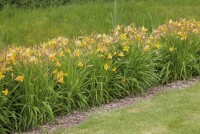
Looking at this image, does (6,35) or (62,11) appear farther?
(62,11)

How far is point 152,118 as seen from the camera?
195 inches

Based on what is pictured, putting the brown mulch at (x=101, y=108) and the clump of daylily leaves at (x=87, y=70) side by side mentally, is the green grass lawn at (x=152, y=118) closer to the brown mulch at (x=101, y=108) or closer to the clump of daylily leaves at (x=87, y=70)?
the brown mulch at (x=101, y=108)

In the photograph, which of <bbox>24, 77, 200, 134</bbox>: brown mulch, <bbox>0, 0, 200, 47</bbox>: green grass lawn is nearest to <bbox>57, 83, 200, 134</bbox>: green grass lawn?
<bbox>24, 77, 200, 134</bbox>: brown mulch

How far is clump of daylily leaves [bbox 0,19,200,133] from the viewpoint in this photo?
4.80 metres

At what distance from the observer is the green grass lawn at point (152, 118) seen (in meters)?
4.62

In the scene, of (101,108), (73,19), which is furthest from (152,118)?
(73,19)

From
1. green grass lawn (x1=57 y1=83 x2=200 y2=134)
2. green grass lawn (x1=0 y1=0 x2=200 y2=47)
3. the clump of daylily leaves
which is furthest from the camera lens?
green grass lawn (x1=0 y1=0 x2=200 y2=47)

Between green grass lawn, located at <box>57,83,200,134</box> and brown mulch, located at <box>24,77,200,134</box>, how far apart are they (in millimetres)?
139

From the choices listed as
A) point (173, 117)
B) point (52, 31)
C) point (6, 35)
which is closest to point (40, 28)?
point (52, 31)

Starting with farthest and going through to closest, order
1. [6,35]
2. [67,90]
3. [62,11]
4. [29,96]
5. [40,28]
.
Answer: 1. [62,11]
2. [40,28]
3. [6,35]
4. [67,90]
5. [29,96]

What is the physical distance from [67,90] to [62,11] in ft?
12.8

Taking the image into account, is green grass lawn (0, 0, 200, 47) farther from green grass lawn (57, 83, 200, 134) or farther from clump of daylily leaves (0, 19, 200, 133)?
green grass lawn (57, 83, 200, 134)

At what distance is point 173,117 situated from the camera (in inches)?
196

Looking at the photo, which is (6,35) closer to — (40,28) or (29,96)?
(40,28)
